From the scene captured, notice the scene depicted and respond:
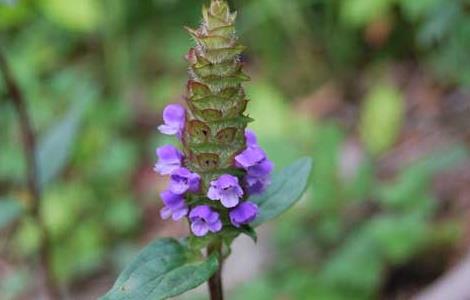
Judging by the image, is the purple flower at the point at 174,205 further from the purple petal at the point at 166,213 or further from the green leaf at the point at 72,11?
the green leaf at the point at 72,11

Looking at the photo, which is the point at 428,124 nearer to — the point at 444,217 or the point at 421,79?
the point at 421,79

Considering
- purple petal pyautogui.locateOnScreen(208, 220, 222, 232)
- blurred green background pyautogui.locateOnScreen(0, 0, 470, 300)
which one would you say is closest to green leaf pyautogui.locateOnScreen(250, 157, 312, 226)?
purple petal pyautogui.locateOnScreen(208, 220, 222, 232)

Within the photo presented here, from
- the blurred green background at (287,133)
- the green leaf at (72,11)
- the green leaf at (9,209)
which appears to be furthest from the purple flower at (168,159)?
the green leaf at (72,11)

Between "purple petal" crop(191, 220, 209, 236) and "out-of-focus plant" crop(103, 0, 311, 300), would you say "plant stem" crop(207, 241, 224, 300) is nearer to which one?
"out-of-focus plant" crop(103, 0, 311, 300)

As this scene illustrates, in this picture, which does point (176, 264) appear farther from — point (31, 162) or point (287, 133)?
point (287, 133)

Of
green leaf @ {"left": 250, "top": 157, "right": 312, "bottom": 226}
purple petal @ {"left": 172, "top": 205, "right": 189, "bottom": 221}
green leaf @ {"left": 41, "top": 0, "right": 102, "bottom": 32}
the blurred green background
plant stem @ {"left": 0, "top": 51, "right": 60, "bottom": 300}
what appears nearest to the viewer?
purple petal @ {"left": 172, "top": 205, "right": 189, "bottom": 221}

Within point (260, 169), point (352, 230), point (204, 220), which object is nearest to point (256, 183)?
point (260, 169)

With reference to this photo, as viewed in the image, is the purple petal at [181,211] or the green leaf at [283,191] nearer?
the purple petal at [181,211]
